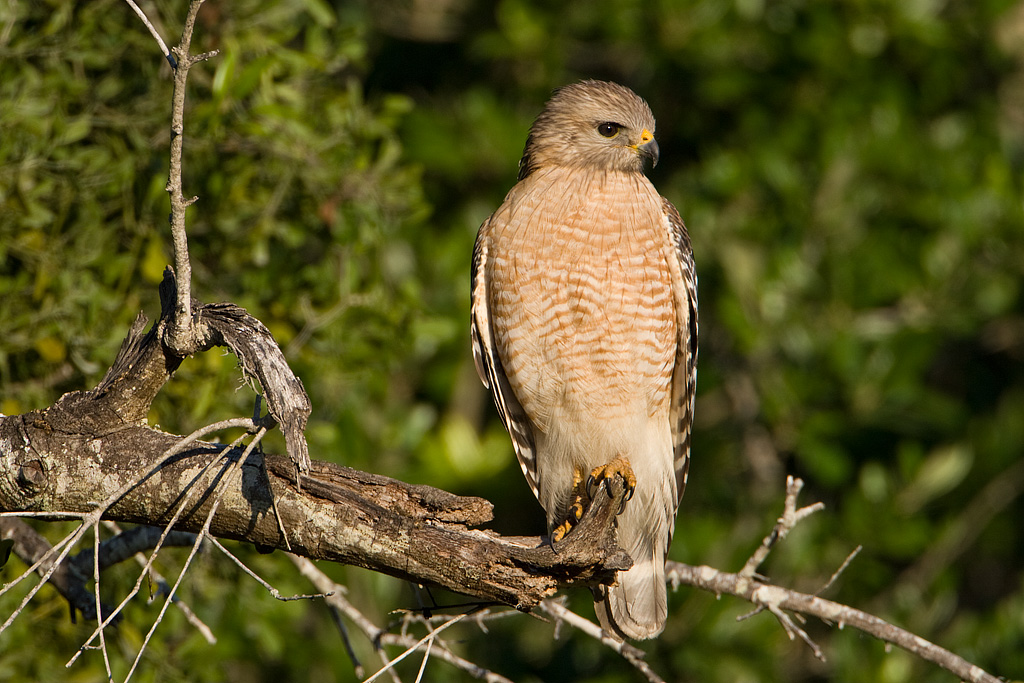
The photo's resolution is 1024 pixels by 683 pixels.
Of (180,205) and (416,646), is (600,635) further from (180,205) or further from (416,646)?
(180,205)

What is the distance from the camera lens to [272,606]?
441 centimetres

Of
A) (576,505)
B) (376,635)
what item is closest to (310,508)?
(376,635)

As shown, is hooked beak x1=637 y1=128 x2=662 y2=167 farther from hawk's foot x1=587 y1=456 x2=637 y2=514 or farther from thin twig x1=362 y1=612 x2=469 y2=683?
thin twig x1=362 y1=612 x2=469 y2=683

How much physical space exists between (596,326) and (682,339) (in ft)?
1.72

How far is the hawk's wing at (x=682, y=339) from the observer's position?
426cm

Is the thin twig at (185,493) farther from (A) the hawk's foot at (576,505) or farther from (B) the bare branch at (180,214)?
(A) the hawk's foot at (576,505)

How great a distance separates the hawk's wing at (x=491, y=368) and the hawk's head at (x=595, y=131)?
1.41 ft

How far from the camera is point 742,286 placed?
5992 millimetres

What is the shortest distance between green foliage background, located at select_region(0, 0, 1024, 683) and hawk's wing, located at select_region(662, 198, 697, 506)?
1093 mm

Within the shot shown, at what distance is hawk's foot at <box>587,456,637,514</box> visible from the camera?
4188mm

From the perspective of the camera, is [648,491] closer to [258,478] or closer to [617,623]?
[617,623]

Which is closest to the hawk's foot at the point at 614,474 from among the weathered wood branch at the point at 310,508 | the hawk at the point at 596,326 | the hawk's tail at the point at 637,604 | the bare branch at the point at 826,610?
the hawk at the point at 596,326

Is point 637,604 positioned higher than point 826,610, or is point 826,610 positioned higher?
point 826,610

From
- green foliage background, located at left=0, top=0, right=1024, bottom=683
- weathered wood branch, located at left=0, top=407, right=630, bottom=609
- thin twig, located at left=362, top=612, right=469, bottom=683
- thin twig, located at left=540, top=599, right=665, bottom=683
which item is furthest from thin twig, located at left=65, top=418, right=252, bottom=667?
green foliage background, located at left=0, top=0, right=1024, bottom=683
